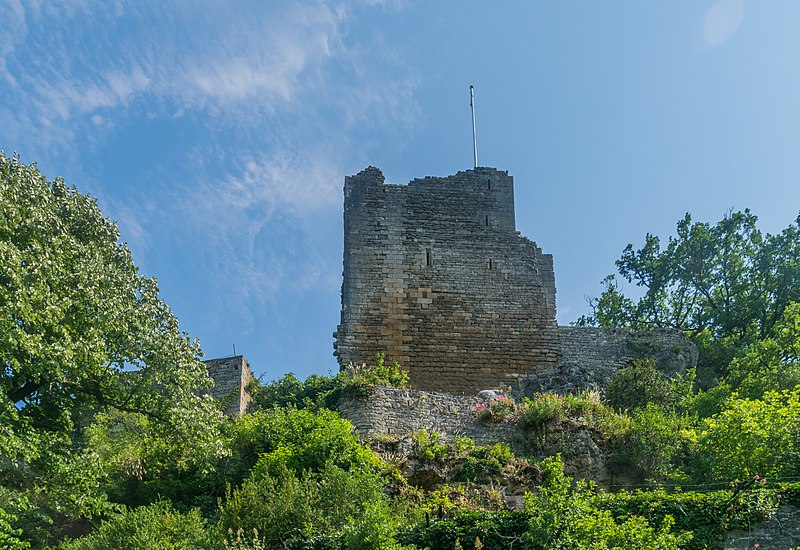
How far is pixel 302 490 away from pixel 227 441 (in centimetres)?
301

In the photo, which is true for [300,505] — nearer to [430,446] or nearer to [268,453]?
[268,453]

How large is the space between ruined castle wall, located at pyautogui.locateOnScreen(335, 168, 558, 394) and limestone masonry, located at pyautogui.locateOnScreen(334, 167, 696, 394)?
25 mm

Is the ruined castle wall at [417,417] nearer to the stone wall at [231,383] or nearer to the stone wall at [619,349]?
the stone wall at [231,383]

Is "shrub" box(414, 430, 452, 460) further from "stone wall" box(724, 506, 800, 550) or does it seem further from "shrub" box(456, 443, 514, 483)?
"stone wall" box(724, 506, 800, 550)

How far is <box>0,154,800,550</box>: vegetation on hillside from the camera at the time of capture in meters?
14.0

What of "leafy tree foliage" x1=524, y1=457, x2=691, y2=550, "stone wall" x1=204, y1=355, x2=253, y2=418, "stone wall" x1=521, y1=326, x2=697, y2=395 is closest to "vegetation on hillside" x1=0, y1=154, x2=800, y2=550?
"leafy tree foliage" x1=524, y1=457, x2=691, y2=550

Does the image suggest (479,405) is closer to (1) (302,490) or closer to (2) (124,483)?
(1) (302,490)

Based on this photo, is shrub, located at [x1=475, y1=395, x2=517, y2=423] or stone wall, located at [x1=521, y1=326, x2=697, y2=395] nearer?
shrub, located at [x1=475, y1=395, x2=517, y2=423]

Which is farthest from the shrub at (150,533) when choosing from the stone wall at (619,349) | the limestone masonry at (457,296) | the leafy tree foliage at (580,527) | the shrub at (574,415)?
the stone wall at (619,349)

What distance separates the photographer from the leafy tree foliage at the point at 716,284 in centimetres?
2777

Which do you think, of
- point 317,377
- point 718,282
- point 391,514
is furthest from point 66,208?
point 718,282

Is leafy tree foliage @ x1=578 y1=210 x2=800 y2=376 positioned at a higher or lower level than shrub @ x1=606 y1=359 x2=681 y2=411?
higher

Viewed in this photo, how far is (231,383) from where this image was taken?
Answer: 22312 millimetres

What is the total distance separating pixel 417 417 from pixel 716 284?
14.9 metres
